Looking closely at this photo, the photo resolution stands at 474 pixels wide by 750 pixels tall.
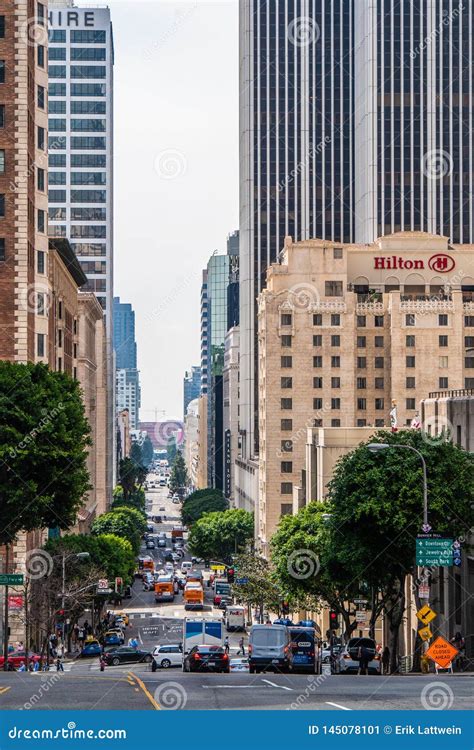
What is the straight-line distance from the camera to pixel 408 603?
8019cm

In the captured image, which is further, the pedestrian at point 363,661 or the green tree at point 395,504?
the green tree at point 395,504

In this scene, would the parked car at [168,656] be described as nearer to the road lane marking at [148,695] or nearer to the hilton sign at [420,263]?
the road lane marking at [148,695]

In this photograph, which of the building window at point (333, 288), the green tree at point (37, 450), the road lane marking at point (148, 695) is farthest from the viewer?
the building window at point (333, 288)

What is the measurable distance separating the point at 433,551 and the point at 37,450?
22159mm

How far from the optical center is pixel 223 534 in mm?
168500

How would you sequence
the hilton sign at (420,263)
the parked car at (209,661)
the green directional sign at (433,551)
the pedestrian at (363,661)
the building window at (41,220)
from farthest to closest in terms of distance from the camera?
the hilton sign at (420,263), the building window at (41,220), the pedestrian at (363,661), the parked car at (209,661), the green directional sign at (433,551)

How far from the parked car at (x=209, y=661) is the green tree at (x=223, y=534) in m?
113

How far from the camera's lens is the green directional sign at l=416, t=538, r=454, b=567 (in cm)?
4794

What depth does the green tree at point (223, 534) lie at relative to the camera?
547ft

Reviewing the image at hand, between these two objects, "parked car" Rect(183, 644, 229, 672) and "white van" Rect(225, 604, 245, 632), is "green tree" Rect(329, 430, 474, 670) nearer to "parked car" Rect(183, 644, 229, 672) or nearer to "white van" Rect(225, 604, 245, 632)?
"parked car" Rect(183, 644, 229, 672)

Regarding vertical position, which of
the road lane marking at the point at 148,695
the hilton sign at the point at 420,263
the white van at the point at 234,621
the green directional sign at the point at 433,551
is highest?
the hilton sign at the point at 420,263

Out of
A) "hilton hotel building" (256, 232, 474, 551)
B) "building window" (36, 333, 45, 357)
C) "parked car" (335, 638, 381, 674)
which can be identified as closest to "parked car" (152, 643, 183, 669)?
"parked car" (335, 638, 381, 674)

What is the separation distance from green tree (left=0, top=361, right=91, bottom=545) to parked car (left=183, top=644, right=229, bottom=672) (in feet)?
46.8

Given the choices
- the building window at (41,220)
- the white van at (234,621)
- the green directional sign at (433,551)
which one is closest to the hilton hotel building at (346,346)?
the white van at (234,621)
